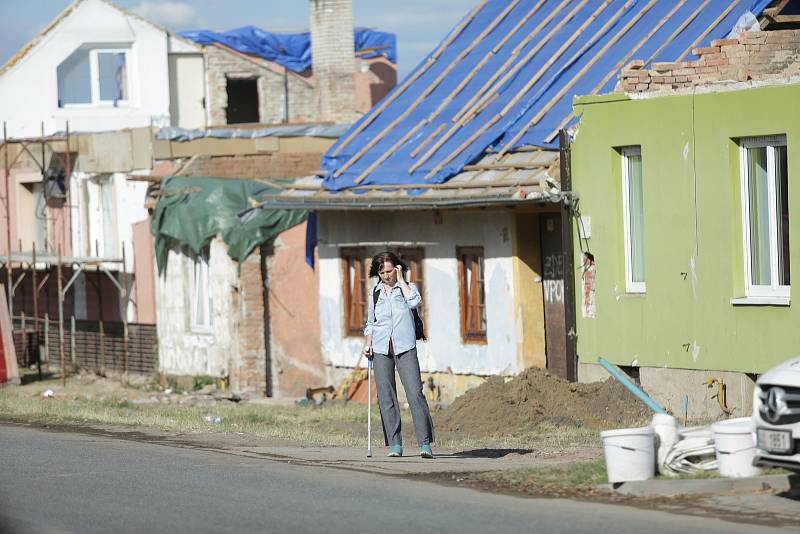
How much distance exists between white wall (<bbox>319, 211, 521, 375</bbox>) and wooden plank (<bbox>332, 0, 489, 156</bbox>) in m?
1.35

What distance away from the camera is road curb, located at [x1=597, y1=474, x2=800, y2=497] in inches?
408

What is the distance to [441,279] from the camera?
71.5 feet

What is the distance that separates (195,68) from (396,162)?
19680mm

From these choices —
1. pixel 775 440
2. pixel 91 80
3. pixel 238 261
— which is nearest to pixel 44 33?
pixel 91 80

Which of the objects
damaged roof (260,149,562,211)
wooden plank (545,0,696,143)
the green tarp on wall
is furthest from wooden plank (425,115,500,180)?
the green tarp on wall

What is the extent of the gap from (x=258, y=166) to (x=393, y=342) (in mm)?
13533

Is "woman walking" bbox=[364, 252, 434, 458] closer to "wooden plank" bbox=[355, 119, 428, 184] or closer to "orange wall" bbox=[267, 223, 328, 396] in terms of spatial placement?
"wooden plank" bbox=[355, 119, 428, 184]

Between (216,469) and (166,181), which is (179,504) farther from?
(166,181)

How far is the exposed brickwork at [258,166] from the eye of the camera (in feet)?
85.5

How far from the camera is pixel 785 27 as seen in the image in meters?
18.0

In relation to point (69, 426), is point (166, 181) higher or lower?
higher

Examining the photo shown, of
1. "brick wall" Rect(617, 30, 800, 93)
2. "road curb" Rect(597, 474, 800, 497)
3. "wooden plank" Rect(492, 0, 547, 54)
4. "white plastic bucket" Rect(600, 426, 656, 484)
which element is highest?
"wooden plank" Rect(492, 0, 547, 54)

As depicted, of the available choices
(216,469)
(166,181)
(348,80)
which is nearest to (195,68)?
(348,80)

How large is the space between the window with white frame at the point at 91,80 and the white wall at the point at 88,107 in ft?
0.72
